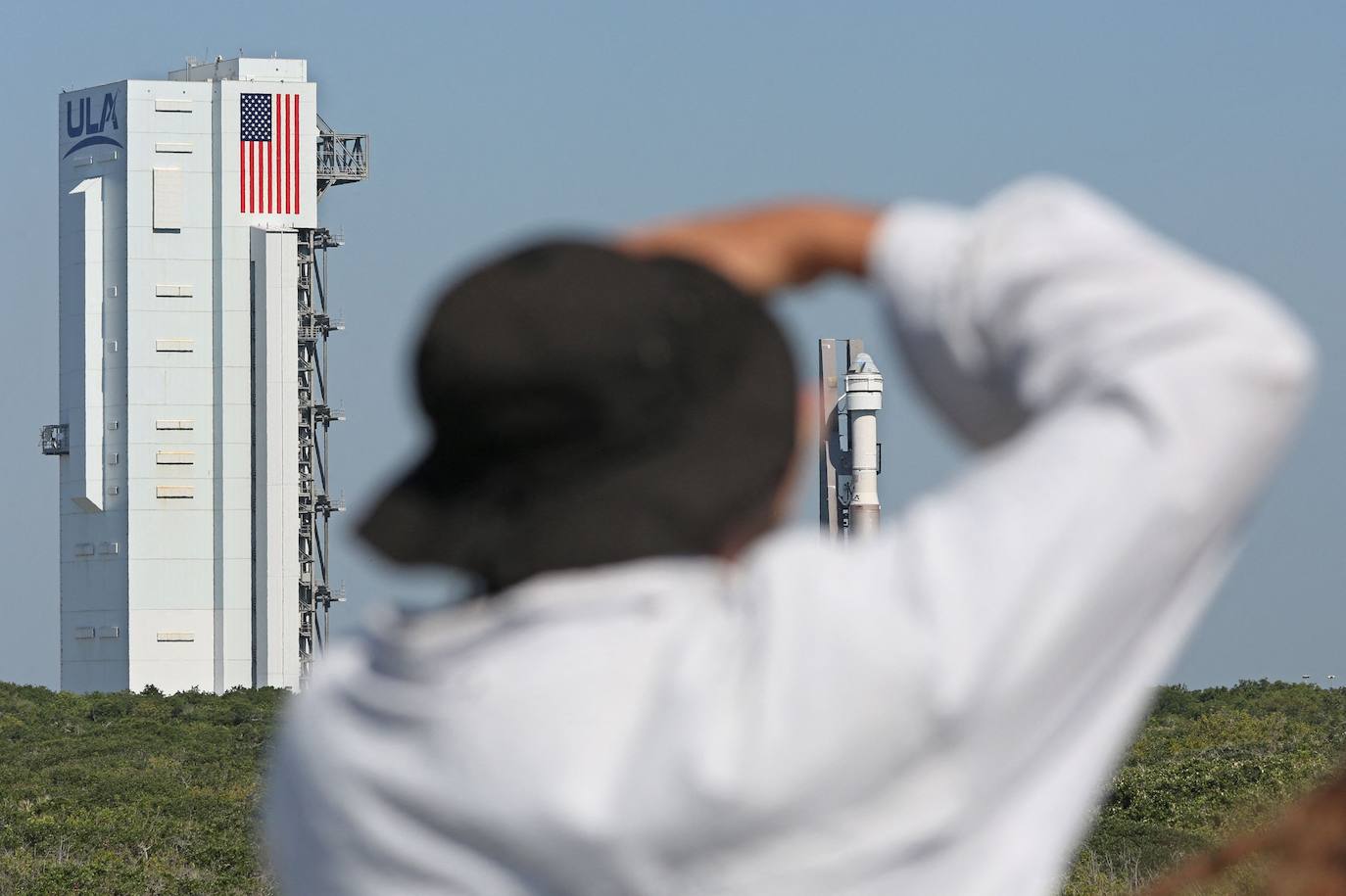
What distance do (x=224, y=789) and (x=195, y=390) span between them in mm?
29693

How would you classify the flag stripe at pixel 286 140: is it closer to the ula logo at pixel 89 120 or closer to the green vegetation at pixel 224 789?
the ula logo at pixel 89 120

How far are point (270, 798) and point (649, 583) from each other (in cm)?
35

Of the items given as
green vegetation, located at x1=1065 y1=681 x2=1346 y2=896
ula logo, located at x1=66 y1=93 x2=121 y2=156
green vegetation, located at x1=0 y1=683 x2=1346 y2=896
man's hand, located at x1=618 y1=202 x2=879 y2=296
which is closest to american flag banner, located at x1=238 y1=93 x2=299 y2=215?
ula logo, located at x1=66 y1=93 x2=121 y2=156

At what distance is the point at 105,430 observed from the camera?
50969 millimetres

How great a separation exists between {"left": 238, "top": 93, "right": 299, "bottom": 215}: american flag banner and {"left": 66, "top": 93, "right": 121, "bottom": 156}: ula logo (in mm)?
3508

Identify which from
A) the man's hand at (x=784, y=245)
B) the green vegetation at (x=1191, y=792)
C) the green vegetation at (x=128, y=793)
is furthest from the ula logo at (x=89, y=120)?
the man's hand at (x=784, y=245)

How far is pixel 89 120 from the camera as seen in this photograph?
Answer: 173 feet

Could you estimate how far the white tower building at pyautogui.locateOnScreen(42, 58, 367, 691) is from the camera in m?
50.2

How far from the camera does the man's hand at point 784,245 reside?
3.81 feet

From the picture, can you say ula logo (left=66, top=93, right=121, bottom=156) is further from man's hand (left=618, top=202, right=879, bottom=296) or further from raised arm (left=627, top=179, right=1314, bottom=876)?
raised arm (left=627, top=179, right=1314, bottom=876)

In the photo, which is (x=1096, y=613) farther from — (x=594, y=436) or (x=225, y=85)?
(x=225, y=85)

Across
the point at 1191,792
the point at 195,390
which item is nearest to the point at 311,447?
the point at 195,390

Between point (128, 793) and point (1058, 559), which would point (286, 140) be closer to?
point (128, 793)

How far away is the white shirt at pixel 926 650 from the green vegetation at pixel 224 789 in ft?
35.9
